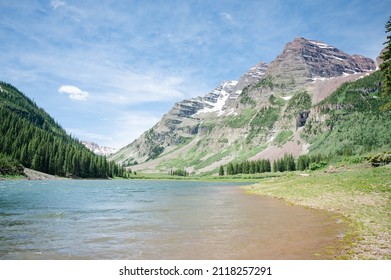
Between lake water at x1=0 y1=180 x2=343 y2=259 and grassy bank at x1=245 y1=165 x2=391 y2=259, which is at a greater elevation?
grassy bank at x1=245 y1=165 x2=391 y2=259

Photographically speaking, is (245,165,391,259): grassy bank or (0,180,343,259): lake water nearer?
(245,165,391,259): grassy bank

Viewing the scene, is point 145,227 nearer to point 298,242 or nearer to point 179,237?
point 179,237

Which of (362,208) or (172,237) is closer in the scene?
(172,237)

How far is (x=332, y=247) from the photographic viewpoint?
14.6 m

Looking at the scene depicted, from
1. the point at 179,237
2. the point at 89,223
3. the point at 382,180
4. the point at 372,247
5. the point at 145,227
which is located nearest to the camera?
the point at 372,247

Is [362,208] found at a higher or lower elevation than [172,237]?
higher

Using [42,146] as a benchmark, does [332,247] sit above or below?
below

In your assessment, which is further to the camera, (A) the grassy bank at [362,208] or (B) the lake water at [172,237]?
(B) the lake water at [172,237]

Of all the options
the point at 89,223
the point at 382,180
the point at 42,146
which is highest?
the point at 42,146

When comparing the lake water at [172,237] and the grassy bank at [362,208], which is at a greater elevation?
the grassy bank at [362,208]
